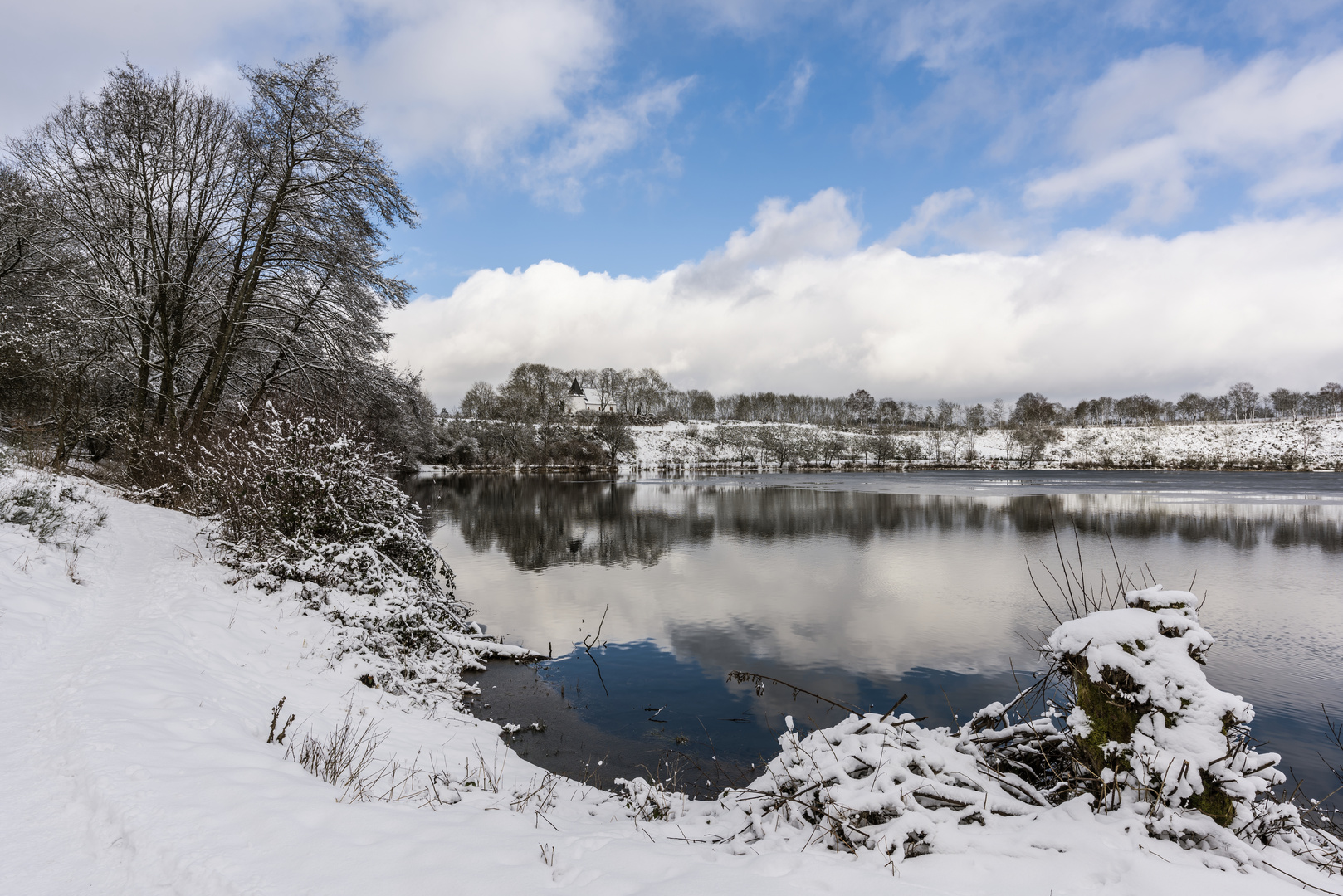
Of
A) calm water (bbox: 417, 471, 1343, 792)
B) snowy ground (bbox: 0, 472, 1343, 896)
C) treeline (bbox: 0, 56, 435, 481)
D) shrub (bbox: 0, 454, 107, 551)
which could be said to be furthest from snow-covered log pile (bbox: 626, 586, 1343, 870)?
treeline (bbox: 0, 56, 435, 481)

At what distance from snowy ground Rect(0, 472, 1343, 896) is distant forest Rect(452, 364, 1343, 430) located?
266 ft

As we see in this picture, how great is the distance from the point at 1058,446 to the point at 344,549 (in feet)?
381

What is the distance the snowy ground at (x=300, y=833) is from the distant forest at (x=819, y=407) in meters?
81.1

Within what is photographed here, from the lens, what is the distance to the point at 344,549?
9.48 m

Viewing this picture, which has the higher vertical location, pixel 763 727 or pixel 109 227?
pixel 109 227

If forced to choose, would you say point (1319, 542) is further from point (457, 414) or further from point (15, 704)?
point (457, 414)

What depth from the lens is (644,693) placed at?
947 cm

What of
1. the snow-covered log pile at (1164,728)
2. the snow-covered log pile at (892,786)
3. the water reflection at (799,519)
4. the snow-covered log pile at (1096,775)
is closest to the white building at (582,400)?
the water reflection at (799,519)

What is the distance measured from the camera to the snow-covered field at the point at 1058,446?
84.9 metres

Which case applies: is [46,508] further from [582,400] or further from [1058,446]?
[1058,446]

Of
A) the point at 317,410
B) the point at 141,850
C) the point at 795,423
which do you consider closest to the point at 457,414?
the point at 795,423

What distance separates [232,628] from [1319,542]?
3216cm

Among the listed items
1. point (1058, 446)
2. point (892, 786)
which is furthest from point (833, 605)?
point (1058, 446)

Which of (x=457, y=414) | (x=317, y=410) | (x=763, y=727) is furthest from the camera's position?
(x=457, y=414)
